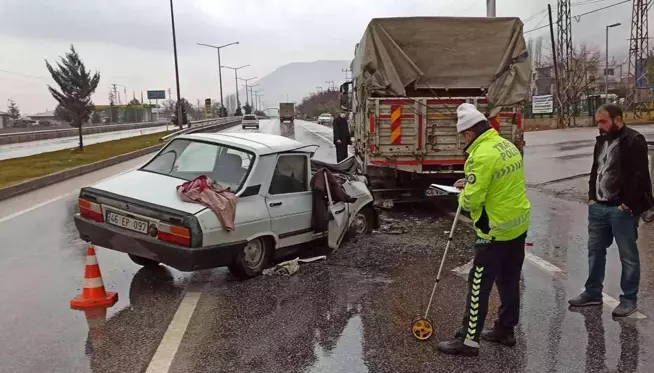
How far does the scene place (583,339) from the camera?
4504mm

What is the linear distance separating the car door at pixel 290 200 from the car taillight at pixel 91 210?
1.69m

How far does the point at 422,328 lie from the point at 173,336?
190cm

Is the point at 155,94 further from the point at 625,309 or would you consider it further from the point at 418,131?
the point at 625,309

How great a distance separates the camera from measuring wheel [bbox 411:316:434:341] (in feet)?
14.8

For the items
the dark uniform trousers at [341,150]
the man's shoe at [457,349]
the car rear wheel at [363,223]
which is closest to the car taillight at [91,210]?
the car rear wheel at [363,223]

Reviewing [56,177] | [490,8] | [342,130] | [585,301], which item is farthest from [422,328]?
[490,8]

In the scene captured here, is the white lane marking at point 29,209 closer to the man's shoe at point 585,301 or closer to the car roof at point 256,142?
the car roof at point 256,142

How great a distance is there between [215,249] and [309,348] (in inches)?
62.8

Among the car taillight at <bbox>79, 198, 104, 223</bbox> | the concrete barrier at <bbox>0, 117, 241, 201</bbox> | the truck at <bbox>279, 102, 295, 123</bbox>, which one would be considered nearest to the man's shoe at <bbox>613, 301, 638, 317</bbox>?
the car taillight at <bbox>79, 198, 104, 223</bbox>

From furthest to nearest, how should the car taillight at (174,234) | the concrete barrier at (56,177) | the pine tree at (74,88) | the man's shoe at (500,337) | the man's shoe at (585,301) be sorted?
1. the pine tree at (74,88)
2. the concrete barrier at (56,177)
3. the car taillight at (174,234)
4. the man's shoe at (585,301)
5. the man's shoe at (500,337)

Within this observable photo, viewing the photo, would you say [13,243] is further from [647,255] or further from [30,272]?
[647,255]

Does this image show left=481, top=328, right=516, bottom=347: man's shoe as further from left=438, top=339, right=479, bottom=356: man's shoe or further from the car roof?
the car roof

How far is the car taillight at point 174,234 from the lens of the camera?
545 centimetres

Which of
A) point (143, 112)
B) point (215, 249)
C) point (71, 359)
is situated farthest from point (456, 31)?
point (143, 112)
